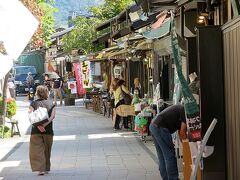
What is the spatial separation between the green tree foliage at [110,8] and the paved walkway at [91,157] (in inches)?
395

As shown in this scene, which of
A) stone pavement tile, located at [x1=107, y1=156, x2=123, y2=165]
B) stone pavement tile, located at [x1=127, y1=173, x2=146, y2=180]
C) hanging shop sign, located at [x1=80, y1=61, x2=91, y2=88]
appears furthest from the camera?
hanging shop sign, located at [x1=80, y1=61, x2=91, y2=88]

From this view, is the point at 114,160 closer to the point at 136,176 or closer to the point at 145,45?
the point at 136,176

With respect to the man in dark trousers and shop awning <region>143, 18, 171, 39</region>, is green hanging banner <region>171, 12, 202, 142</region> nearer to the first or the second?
the man in dark trousers

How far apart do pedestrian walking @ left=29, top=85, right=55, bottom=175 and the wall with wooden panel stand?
535cm

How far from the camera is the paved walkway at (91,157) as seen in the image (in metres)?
12.2

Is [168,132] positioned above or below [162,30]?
below

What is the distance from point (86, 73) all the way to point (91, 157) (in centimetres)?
1938

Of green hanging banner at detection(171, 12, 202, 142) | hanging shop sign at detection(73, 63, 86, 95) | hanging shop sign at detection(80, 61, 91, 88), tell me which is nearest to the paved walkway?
green hanging banner at detection(171, 12, 202, 142)

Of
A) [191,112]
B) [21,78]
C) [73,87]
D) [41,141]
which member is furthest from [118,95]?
[21,78]

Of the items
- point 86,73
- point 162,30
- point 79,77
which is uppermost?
point 162,30

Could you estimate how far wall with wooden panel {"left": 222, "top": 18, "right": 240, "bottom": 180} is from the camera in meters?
7.18

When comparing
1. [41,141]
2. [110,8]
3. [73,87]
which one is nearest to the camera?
[41,141]

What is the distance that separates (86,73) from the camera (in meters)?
34.0

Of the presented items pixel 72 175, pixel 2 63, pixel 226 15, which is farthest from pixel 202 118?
pixel 72 175
